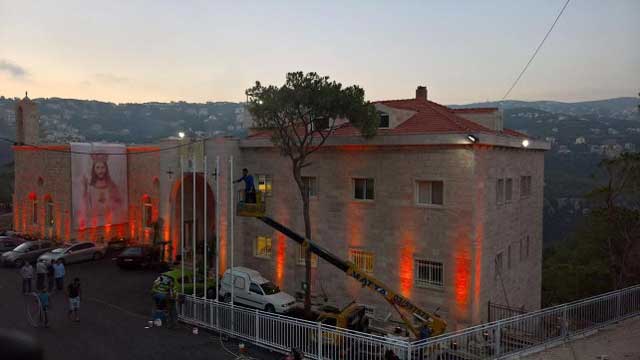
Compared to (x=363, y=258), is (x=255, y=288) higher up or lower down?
lower down

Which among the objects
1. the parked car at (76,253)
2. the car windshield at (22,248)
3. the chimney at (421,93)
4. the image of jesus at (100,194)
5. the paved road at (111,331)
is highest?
the chimney at (421,93)

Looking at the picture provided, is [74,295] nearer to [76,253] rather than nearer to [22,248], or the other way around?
[76,253]

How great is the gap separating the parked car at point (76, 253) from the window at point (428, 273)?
2168 centimetres

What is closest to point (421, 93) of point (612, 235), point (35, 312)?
point (612, 235)

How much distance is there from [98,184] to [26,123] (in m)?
9.68

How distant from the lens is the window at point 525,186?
26734 millimetres

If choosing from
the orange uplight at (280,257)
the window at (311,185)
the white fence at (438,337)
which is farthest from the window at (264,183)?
the white fence at (438,337)

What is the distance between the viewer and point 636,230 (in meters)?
29.9

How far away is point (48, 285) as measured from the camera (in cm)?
2539

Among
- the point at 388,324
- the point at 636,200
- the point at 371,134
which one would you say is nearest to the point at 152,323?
the point at 388,324

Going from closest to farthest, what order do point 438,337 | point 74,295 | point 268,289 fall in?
point 438,337, point 74,295, point 268,289

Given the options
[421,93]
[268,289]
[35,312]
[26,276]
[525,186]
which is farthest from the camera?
[421,93]

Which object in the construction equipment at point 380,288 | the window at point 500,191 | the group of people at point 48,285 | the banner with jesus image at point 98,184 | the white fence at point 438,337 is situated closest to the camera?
the white fence at point 438,337

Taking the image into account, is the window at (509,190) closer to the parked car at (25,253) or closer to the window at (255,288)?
the window at (255,288)
